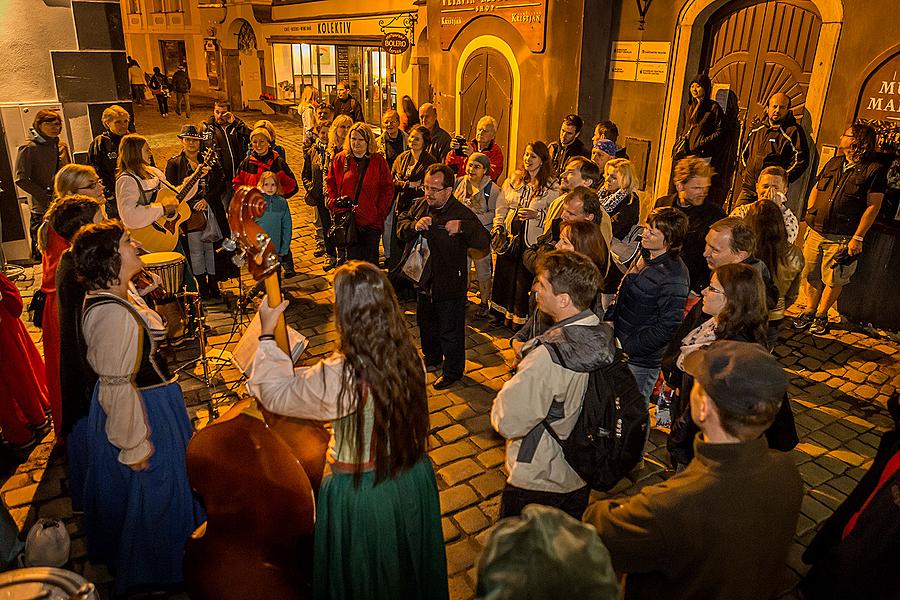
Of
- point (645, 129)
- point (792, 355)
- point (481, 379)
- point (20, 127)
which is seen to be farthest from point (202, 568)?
point (645, 129)

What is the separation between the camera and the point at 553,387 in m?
2.80

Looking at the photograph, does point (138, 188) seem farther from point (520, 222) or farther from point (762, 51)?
point (762, 51)

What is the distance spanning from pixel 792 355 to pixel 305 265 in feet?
20.5

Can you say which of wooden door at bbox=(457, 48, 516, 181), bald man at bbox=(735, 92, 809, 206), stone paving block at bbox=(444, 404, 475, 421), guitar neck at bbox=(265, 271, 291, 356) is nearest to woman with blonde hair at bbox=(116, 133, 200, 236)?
stone paving block at bbox=(444, 404, 475, 421)

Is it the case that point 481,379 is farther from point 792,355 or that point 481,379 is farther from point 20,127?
point 20,127

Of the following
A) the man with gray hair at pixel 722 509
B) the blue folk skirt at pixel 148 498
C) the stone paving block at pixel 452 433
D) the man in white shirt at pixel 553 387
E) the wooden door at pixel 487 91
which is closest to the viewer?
the man with gray hair at pixel 722 509

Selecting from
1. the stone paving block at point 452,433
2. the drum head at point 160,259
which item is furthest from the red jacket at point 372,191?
the stone paving block at point 452,433

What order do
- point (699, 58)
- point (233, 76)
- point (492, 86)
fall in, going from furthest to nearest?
point (233, 76)
point (492, 86)
point (699, 58)

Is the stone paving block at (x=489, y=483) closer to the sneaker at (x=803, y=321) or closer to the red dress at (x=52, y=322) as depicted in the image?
the red dress at (x=52, y=322)

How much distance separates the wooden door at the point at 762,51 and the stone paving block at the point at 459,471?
6199 millimetres

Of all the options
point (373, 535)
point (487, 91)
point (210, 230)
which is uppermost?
point (487, 91)

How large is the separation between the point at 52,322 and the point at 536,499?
12.2ft

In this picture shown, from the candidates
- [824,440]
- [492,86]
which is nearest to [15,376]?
[824,440]

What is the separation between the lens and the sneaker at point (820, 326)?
692 centimetres
